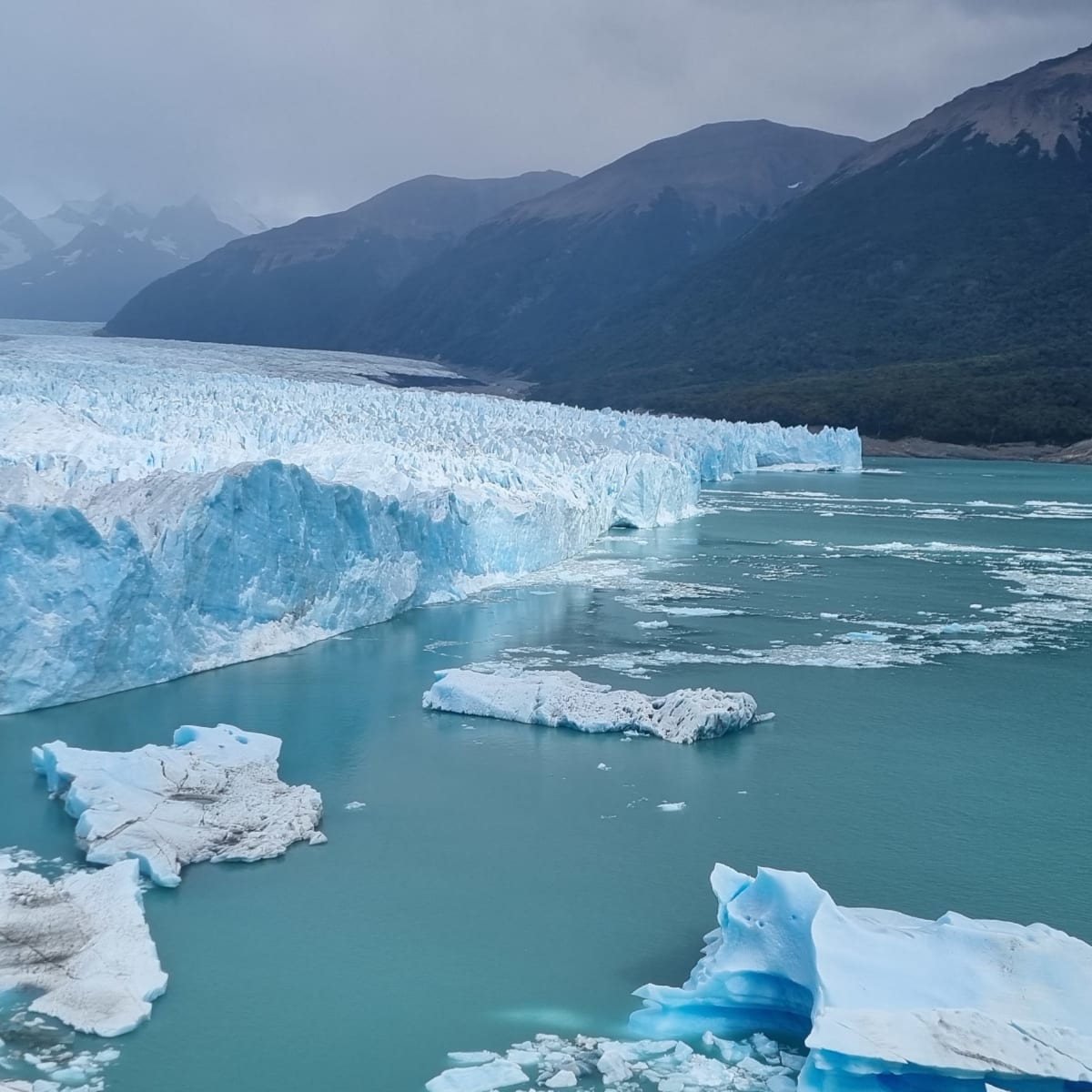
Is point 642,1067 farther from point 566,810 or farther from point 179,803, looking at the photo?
point 179,803

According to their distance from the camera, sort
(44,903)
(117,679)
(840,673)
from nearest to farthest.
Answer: (44,903) → (117,679) → (840,673)

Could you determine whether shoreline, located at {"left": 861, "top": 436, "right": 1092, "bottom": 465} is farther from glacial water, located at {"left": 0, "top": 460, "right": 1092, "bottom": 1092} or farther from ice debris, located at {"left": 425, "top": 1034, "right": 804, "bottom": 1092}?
ice debris, located at {"left": 425, "top": 1034, "right": 804, "bottom": 1092}

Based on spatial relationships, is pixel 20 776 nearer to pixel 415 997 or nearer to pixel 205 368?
pixel 415 997

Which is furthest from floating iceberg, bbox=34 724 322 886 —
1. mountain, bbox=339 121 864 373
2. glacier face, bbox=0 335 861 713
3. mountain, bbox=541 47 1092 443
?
mountain, bbox=339 121 864 373

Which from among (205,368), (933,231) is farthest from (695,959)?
(933,231)

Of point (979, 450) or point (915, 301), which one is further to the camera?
point (915, 301)

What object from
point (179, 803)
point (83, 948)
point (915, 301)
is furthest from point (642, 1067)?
point (915, 301)

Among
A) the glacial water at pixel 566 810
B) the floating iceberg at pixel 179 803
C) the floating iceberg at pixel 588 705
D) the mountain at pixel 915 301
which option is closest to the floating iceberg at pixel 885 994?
the glacial water at pixel 566 810

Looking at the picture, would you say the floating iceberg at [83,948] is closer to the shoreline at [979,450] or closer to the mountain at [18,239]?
the shoreline at [979,450]
